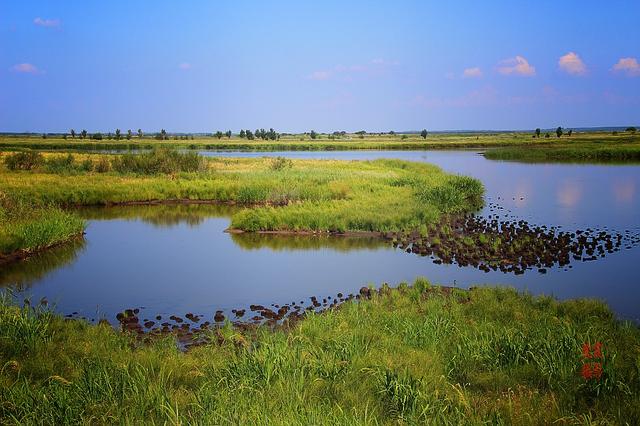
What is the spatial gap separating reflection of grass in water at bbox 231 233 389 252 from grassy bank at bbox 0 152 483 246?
850 millimetres

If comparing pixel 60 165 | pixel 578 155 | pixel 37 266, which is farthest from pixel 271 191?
pixel 578 155

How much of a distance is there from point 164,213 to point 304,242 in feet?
39.3

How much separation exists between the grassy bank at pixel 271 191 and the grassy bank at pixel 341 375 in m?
14.0

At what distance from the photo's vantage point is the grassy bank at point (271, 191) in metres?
24.6

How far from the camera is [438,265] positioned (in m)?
18.2

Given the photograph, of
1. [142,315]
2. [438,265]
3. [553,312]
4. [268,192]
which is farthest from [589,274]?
[268,192]

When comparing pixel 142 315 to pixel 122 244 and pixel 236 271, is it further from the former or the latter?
pixel 122 244

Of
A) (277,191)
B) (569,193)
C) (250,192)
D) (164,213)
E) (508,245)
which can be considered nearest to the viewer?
(508,245)

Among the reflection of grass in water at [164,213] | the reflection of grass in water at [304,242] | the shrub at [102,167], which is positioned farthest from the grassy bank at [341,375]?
the shrub at [102,167]

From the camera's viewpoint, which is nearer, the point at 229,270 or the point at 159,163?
the point at 229,270

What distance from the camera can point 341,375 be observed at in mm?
7176

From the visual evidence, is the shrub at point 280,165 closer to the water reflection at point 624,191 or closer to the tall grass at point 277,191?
the tall grass at point 277,191

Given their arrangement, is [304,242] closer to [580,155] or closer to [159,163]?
[159,163]

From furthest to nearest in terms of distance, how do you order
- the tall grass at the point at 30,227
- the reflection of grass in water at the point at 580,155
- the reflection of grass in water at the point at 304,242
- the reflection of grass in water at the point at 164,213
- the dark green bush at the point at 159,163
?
the reflection of grass in water at the point at 580,155 < the dark green bush at the point at 159,163 < the reflection of grass in water at the point at 164,213 < the reflection of grass in water at the point at 304,242 < the tall grass at the point at 30,227
